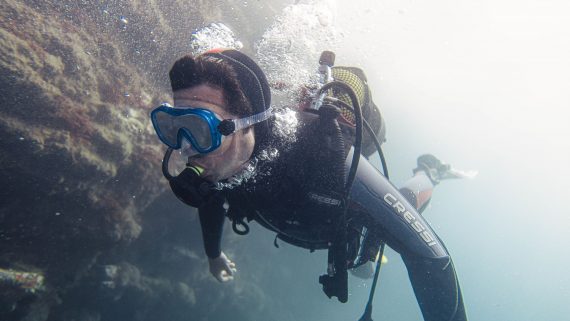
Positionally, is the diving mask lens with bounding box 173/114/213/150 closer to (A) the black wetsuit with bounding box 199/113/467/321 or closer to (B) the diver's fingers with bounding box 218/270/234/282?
(A) the black wetsuit with bounding box 199/113/467/321

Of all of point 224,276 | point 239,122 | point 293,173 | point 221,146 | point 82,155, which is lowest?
point 82,155

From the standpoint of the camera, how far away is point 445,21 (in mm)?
36656

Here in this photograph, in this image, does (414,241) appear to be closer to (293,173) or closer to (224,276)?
(293,173)

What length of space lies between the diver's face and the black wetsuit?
0.99 ft

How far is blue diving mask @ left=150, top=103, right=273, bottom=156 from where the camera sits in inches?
77.9

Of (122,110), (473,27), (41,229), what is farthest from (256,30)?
(473,27)

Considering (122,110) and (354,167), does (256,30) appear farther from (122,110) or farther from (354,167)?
(354,167)

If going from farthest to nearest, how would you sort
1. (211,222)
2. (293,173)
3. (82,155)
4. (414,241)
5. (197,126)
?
1. (82,155)
2. (211,222)
3. (414,241)
4. (293,173)
5. (197,126)

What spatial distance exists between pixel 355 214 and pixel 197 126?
65.6 inches

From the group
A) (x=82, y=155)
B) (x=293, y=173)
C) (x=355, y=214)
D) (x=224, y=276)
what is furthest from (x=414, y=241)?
(x=82, y=155)

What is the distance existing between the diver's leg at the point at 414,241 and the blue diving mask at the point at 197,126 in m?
1.15

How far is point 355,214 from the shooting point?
283cm

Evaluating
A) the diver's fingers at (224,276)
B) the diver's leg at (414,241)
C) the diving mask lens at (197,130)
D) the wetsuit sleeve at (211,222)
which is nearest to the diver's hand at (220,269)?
the diver's fingers at (224,276)

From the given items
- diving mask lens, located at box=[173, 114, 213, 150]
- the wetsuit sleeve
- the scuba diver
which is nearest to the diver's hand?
the wetsuit sleeve
